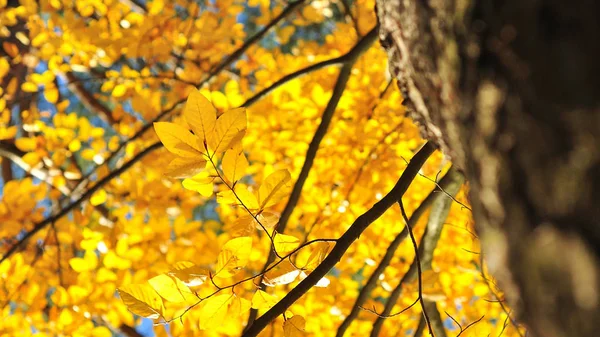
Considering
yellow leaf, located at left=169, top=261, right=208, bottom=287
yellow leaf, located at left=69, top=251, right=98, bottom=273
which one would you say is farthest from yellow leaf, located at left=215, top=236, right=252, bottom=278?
yellow leaf, located at left=69, top=251, right=98, bottom=273

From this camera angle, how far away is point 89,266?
7.73 ft

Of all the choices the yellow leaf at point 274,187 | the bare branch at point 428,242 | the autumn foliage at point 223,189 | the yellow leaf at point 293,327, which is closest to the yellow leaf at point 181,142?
the yellow leaf at point 274,187

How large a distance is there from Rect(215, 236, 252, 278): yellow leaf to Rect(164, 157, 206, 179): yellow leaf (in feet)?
0.49

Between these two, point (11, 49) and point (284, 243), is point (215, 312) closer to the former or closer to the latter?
point (284, 243)

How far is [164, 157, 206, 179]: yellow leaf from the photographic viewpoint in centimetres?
90

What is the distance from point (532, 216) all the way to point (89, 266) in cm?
225

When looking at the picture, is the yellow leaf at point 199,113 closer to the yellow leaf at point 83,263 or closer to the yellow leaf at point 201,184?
the yellow leaf at point 201,184

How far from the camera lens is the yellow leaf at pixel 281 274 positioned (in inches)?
39.0

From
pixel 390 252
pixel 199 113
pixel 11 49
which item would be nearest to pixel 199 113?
pixel 199 113

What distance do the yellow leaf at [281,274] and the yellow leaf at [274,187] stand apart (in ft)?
0.38

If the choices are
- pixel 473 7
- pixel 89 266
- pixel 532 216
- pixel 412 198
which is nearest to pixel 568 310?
pixel 532 216

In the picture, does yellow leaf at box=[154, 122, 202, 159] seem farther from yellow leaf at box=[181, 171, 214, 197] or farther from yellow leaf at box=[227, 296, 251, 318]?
yellow leaf at box=[227, 296, 251, 318]

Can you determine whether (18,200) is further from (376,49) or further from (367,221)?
(367,221)

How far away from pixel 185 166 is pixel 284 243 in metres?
0.25
